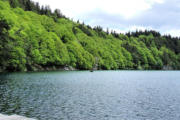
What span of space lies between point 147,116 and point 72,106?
8.47m

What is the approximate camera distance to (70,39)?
156m

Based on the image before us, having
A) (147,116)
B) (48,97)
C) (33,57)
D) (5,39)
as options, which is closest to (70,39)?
(33,57)

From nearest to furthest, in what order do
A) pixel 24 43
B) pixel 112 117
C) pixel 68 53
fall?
pixel 112 117 < pixel 24 43 < pixel 68 53

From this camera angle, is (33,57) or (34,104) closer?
(34,104)

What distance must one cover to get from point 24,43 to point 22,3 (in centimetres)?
10656

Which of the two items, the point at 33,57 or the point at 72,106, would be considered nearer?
the point at 72,106

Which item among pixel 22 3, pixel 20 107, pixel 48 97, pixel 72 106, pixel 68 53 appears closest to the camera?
pixel 20 107

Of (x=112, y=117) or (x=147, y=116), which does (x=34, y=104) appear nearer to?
(x=112, y=117)

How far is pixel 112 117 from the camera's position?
73.6 feet

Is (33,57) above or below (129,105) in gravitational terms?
above

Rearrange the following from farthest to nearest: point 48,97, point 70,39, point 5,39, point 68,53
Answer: point 70,39
point 68,53
point 5,39
point 48,97

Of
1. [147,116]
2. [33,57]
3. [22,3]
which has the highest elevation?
[22,3]

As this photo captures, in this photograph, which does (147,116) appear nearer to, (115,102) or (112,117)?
(112,117)

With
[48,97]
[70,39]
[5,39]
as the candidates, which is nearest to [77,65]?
[70,39]
